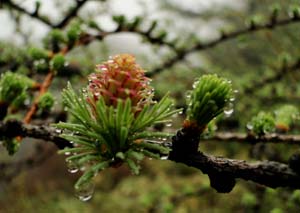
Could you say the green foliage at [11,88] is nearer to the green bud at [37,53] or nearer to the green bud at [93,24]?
the green bud at [37,53]

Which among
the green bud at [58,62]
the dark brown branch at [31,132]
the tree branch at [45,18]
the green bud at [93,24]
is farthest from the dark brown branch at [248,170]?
the tree branch at [45,18]

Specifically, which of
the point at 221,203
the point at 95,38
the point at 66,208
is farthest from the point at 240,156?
the point at 95,38

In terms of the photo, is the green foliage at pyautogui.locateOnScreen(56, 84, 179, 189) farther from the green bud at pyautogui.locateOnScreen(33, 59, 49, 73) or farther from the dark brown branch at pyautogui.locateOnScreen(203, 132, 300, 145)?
the green bud at pyautogui.locateOnScreen(33, 59, 49, 73)

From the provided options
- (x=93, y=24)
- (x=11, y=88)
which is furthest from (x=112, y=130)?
(x=93, y=24)

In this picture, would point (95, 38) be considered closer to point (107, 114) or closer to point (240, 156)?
point (107, 114)

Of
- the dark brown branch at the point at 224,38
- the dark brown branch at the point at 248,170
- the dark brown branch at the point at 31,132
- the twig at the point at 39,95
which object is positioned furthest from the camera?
the dark brown branch at the point at 224,38

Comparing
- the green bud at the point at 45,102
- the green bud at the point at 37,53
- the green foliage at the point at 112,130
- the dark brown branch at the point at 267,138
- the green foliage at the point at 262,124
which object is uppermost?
the green bud at the point at 37,53

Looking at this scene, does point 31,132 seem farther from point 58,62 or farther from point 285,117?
point 285,117
